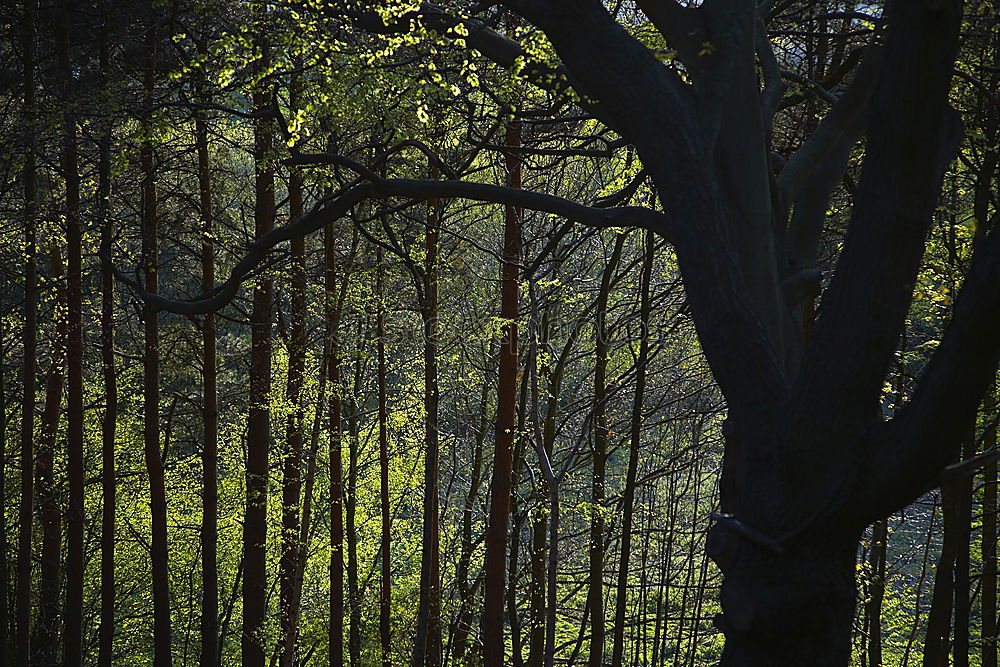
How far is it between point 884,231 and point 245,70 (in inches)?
137

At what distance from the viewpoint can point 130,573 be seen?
40.7ft

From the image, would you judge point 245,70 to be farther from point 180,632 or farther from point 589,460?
point 180,632

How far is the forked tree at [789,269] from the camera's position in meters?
2.59

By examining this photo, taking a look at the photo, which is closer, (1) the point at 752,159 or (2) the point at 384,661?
(1) the point at 752,159

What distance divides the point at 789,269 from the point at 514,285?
4258 millimetres

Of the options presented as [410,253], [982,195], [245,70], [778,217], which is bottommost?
[778,217]

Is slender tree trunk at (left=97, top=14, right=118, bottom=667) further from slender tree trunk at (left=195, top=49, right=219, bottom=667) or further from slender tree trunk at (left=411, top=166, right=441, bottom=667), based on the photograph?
slender tree trunk at (left=411, top=166, right=441, bottom=667)

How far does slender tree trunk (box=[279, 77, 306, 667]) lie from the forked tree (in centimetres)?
480

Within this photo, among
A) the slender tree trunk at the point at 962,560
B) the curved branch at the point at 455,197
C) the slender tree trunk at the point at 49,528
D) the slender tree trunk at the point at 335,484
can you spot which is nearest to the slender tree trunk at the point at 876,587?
the slender tree trunk at the point at 962,560

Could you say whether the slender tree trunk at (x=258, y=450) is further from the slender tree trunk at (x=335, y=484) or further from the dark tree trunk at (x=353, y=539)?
the dark tree trunk at (x=353, y=539)

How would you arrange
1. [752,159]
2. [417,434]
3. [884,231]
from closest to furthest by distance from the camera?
[884,231] → [752,159] → [417,434]

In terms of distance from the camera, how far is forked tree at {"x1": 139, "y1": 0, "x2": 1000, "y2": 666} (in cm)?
259

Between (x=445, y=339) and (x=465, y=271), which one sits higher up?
(x=465, y=271)

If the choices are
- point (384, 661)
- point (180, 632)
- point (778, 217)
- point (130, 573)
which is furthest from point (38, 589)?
point (778, 217)
